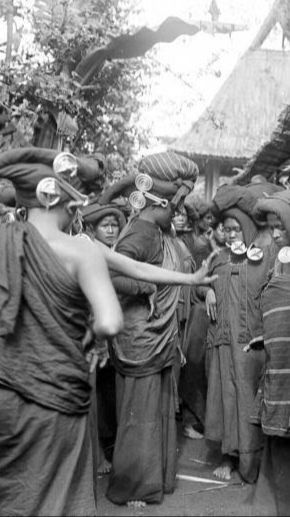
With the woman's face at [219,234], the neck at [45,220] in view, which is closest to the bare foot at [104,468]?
the woman's face at [219,234]

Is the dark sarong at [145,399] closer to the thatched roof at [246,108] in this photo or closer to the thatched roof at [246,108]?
the thatched roof at [246,108]

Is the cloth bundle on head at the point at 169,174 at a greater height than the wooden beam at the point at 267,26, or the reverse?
the cloth bundle on head at the point at 169,174

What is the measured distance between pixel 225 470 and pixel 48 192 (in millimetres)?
3340

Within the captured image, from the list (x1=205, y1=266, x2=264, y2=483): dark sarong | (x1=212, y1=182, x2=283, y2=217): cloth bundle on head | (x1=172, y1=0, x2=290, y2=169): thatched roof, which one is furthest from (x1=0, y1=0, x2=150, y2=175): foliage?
(x1=172, y1=0, x2=290, y2=169): thatched roof

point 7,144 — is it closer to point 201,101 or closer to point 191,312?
point 191,312

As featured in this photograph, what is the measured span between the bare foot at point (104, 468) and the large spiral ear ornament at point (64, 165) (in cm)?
305

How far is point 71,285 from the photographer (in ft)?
11.1

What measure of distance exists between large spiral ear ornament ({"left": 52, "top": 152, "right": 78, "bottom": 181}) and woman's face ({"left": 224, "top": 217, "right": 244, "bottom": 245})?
112 inches

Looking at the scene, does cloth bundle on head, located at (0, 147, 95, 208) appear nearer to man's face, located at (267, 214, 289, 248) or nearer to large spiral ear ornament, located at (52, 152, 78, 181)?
large spiral ear ornament, located at (52, 152, 78, 181)

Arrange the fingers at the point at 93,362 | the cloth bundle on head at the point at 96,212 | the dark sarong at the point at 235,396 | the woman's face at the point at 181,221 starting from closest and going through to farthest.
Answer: the fingers at the point at 93,362
the dark sarong at the point at 235,396
the cloth bundle on head at the point at 96,212
the woman's face at the point at 181,221

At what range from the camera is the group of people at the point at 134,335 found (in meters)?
3.43

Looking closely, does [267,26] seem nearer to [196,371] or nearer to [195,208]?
[195,208]

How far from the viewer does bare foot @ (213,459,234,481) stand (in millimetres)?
6046

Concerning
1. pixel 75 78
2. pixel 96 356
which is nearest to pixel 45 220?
pixel 96 356
